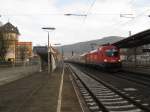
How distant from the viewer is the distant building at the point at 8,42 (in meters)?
110

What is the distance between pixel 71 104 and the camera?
16.0 metres

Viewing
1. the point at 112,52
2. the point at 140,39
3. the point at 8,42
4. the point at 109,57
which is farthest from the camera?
the point at 8,42

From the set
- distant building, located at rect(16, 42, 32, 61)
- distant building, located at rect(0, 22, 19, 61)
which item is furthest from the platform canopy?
distant building, located at rect(16, 42, 32, 61)

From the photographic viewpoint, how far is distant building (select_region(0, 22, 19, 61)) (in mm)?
110312

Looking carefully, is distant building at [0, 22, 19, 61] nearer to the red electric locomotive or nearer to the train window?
the red electric locomotive

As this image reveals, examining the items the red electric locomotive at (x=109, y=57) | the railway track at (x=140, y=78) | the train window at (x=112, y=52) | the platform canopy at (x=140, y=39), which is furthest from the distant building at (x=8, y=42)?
the railway track at (x=140, y=78)

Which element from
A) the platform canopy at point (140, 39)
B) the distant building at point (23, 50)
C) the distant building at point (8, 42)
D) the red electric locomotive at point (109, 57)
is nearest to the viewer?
the platform canopy at point (140, 39)

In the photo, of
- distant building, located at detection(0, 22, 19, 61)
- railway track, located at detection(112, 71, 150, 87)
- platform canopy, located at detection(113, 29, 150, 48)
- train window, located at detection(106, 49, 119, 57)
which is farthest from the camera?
distant building, located at detection(0, 22, 19, 61)

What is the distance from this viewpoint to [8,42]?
12275 centimetres

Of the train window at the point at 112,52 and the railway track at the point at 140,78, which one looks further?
the train window at the point at 112,52

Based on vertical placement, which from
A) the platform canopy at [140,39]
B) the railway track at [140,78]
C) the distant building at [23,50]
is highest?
the distant building at [23,50]

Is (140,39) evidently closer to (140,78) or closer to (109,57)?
(109,57)

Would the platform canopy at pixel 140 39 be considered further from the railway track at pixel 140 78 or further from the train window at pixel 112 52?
the railway track at pixel 140 78

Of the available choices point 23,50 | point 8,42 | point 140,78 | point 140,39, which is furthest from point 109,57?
point 23,50
